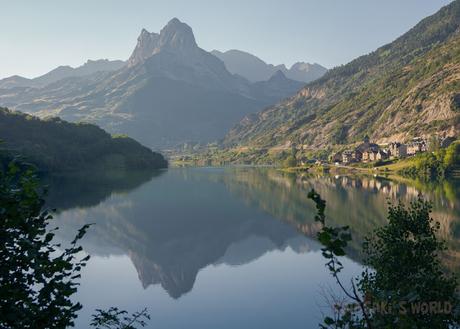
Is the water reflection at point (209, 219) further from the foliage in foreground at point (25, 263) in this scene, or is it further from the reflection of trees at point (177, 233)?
the foliage in foreground at point (25, 263)

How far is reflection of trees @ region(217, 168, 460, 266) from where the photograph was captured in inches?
2776

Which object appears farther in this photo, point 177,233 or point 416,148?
point 416,148

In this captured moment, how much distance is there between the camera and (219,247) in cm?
6700

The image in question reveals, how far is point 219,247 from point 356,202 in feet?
138

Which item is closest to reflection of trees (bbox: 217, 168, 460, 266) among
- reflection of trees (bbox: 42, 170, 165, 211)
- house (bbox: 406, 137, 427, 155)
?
reflection of trees (bbox: 42, 170, 165, 211)

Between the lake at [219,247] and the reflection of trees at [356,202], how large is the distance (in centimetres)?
26

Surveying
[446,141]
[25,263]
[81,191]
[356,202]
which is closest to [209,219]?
[356,202]

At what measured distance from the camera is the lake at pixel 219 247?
3859cm

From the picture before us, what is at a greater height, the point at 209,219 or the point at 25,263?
the point at 25,263

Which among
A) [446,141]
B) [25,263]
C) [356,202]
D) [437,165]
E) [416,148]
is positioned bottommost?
[356,202]

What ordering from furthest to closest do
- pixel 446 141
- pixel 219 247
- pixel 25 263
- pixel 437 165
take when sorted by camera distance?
pixel 446 141 → pixel 437 165 → pixel 219 247 → pixel 25 263

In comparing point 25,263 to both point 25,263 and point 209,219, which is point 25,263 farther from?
point 209,219

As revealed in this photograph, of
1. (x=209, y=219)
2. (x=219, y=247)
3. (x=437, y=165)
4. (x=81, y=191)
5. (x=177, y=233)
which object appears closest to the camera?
(x=219, y=247)

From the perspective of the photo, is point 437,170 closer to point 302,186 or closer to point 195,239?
point 302,186
